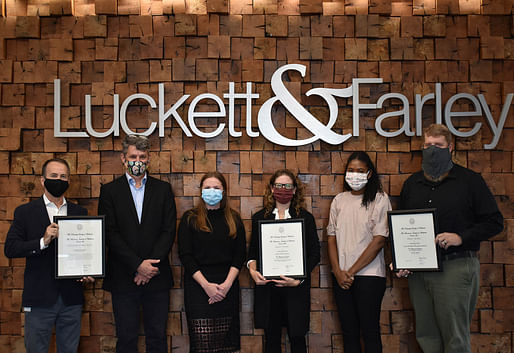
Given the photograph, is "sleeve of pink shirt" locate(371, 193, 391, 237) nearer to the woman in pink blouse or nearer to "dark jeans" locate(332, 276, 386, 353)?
the woman in pink blouse

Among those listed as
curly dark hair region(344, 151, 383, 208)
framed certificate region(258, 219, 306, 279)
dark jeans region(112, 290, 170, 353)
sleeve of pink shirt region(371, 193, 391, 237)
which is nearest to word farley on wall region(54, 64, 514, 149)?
curly dark hair region(344, 151, 383, 208)

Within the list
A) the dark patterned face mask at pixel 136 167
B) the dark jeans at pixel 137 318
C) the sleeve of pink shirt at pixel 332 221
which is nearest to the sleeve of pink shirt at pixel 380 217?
the sleeve of pink shirt at pixel 332 221

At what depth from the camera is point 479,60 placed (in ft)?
14.0

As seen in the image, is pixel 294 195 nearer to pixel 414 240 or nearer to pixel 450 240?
pixel 414 240

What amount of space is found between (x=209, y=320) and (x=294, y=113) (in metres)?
1.97

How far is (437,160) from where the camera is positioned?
3506 millimetres

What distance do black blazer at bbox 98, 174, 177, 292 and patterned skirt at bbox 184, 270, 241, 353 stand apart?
0.26 metres

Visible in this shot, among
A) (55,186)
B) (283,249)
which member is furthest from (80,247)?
(283,249)

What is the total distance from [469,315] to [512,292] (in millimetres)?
954

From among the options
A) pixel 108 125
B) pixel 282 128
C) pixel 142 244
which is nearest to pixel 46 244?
pixel 142 244

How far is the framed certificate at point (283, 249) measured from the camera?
3.53 m

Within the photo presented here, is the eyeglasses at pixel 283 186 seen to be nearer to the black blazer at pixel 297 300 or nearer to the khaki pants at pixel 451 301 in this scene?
the black blazer at pixel 297 300

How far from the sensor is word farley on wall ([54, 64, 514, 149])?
4.14m

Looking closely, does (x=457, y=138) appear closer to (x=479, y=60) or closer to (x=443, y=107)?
(x=443, y=107)
